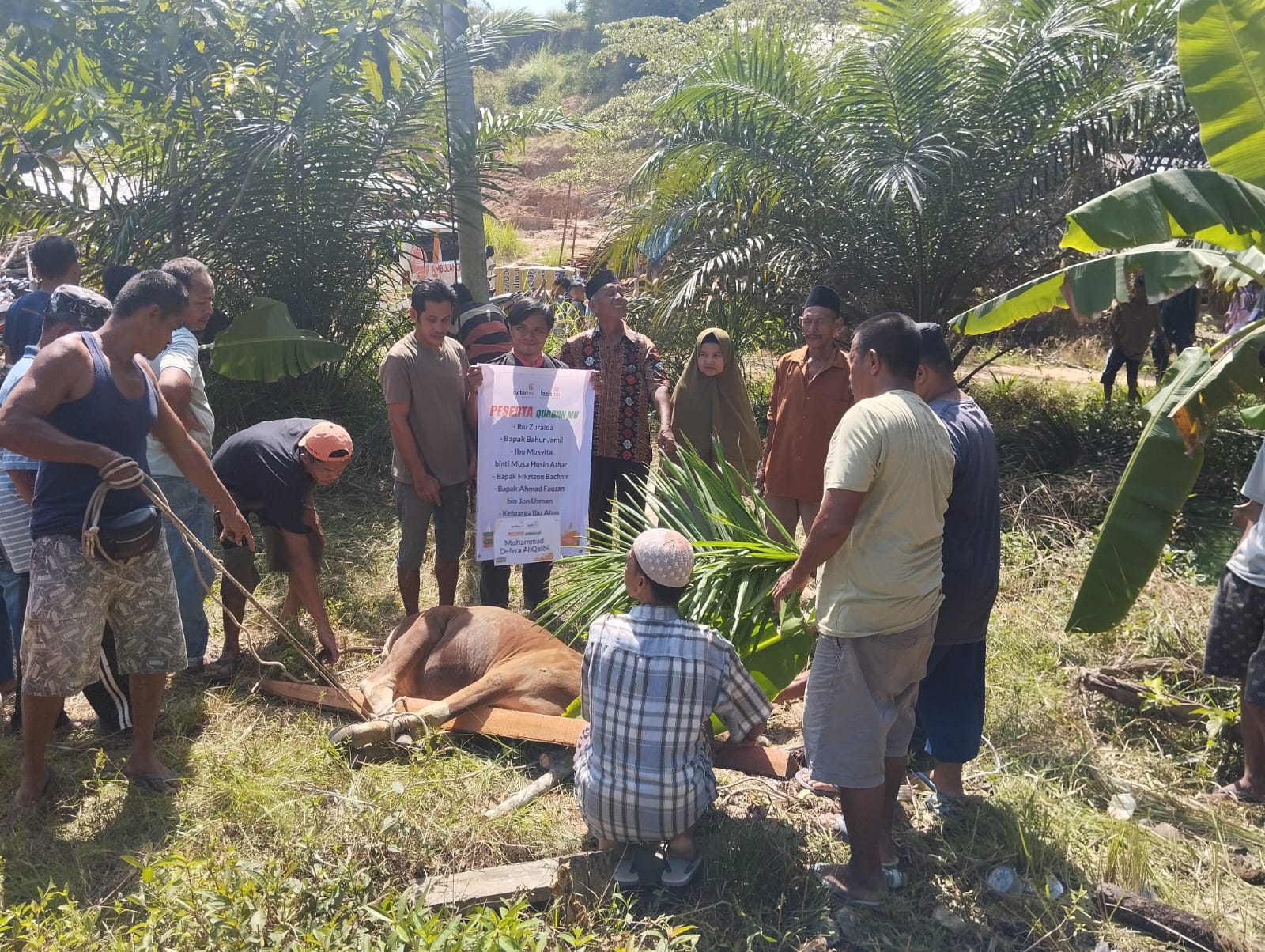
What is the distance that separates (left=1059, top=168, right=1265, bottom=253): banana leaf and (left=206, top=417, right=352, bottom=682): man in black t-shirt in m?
3.34

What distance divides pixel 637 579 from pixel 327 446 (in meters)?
2.07

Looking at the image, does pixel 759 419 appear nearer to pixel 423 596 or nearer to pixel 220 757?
pixel 423 596

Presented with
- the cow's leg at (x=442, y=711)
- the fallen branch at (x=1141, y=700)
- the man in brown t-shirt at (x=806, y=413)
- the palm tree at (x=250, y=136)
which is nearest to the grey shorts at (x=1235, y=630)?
the fallen branch at (x=1141, y=700)

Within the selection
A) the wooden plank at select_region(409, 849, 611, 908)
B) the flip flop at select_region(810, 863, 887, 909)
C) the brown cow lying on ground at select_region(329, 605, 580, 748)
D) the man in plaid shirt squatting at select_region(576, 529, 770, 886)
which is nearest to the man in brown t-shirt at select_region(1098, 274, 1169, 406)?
the brown cow lying on ground at select_region(329, 605, 580, 748)

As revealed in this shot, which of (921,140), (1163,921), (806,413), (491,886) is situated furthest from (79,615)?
(921,140)

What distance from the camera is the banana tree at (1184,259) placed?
146 inches

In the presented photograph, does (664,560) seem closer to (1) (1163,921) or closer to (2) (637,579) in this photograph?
(2) (637,579)

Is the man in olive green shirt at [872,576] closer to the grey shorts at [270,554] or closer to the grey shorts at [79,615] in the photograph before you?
the grey shorts at [79,615]

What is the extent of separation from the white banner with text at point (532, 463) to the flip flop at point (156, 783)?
1792 mm

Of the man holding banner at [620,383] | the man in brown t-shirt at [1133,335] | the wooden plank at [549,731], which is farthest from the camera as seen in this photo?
the man in brown t-shirt at [1133,335]

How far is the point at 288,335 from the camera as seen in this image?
706 centimetres

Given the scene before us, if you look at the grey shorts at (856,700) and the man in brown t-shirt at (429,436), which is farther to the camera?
the man in brown t-shirt at (429,436)

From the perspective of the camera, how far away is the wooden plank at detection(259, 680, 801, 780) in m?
4.00

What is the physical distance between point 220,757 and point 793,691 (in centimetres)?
242
